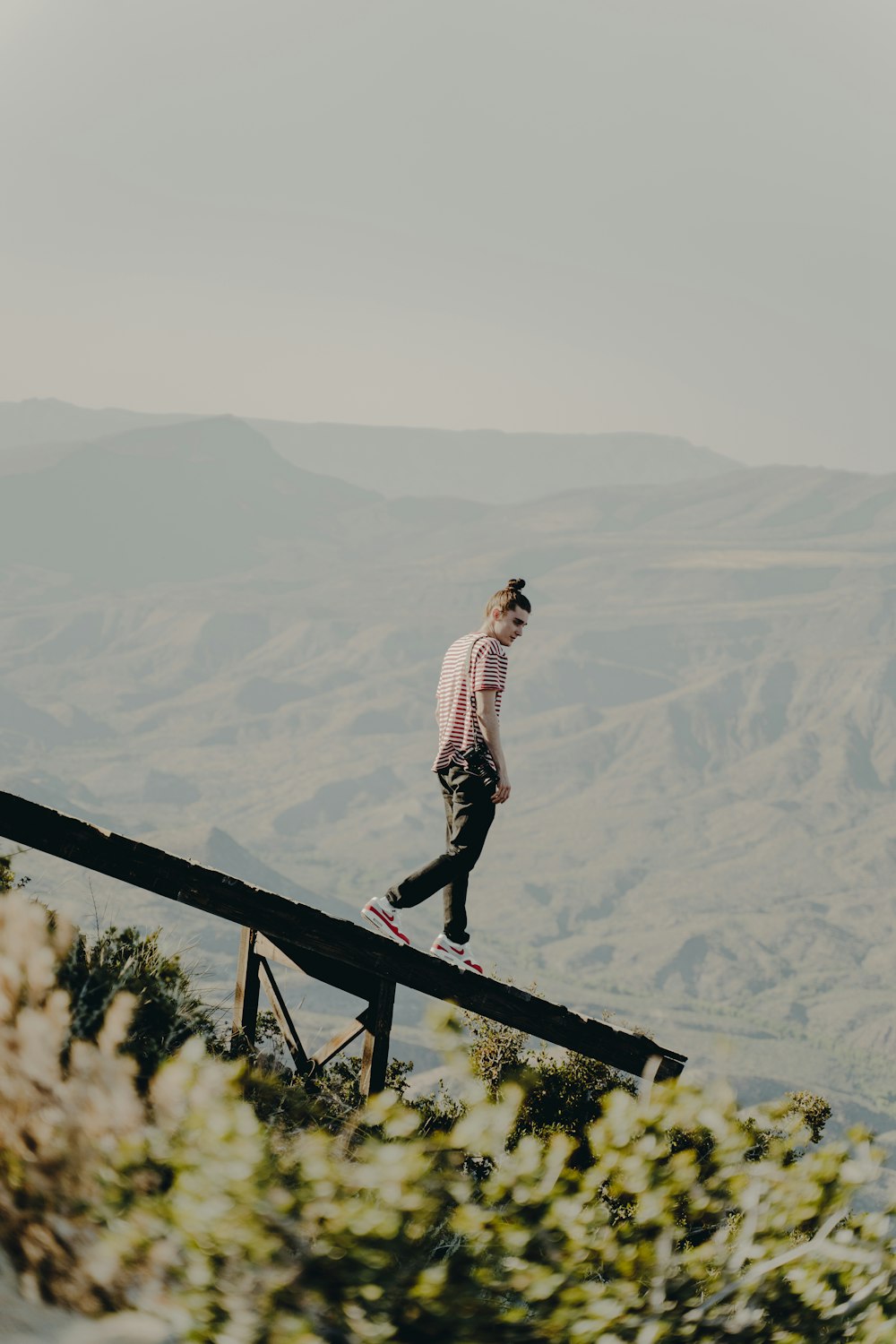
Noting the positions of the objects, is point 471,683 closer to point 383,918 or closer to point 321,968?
point 383,918

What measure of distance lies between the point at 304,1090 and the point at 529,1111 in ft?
18.9

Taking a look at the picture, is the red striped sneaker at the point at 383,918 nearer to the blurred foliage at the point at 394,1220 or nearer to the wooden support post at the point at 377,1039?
the wooden support post at the point at 377,1039

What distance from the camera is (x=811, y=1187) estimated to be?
4730mm

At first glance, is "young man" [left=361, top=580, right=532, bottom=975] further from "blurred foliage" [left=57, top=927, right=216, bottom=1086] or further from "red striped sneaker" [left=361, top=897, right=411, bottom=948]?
"blurred foliage" [left=57, top=927, right=216, bottom=1086]

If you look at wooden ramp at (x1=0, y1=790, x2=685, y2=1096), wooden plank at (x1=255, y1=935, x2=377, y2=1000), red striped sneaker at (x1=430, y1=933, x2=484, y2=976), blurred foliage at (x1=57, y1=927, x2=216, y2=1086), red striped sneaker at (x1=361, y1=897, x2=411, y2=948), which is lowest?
blurred foliage at (x1=57, y1=927, x2=216, y2=1086)

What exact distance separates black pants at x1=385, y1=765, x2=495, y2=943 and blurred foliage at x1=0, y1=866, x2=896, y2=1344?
4.17 meters

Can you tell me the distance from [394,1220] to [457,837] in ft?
17.6

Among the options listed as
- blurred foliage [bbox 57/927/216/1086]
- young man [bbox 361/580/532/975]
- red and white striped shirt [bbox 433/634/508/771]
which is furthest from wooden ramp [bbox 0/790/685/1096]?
red and white striped shirt [bbox 433/634/508/771]

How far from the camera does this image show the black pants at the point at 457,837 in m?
9.34

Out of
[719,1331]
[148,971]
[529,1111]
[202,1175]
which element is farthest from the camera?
[529,1111]

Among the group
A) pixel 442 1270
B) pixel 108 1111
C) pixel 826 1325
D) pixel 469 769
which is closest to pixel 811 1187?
pixel 826 1325

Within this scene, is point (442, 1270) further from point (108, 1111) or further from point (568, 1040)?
point (568, 1040)

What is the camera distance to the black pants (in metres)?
9.34

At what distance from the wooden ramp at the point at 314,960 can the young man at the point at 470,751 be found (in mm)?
832
